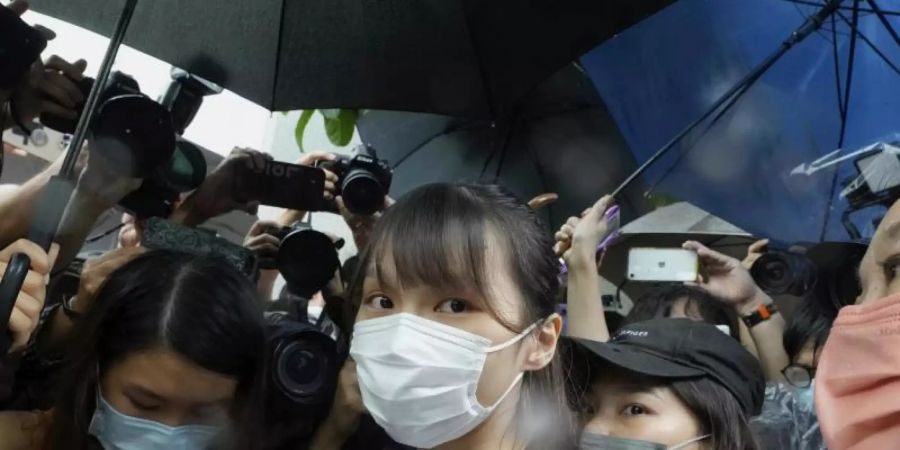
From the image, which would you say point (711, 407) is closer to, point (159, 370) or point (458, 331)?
point (458, 331)

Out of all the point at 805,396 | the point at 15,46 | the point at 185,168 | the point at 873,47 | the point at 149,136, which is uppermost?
the point at 873,47

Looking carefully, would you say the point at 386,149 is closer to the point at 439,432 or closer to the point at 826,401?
the point at 439,432

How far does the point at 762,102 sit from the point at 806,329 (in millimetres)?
844

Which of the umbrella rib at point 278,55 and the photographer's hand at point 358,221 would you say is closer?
the umbrella rib at point 278,55

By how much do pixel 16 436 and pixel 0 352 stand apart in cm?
45

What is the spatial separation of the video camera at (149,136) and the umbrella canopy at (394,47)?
9 centimetres

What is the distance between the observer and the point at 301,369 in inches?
60.5

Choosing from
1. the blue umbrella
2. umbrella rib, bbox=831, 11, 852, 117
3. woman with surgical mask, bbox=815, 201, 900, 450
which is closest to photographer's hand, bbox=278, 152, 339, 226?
the blue umbrella

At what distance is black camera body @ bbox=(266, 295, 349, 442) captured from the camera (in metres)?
1.52

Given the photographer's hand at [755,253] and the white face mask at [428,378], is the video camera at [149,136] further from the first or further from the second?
the photographer's hand at [755,253]

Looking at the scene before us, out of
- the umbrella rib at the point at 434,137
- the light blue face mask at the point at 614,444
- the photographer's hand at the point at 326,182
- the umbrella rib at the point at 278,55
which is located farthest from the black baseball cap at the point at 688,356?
the umbrella rib at the point at 434,137

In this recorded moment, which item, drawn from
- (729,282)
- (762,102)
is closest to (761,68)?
(762,102)

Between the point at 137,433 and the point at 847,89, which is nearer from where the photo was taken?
the point at 137,433

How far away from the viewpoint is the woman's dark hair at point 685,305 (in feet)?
7.22
